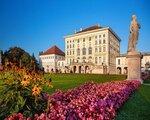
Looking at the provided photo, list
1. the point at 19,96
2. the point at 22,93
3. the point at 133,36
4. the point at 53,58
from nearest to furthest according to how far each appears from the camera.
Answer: the point at 19,96 → the point at 22,93 → the point at 133,36 → the point at 53,58

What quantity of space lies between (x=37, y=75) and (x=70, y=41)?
4429 inches

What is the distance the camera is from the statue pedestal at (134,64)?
22984 mm

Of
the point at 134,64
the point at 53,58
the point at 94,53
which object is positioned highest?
the point at 94,53

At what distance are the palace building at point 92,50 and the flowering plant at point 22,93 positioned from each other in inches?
3726

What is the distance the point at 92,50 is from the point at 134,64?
87.1m

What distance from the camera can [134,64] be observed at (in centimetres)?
2316

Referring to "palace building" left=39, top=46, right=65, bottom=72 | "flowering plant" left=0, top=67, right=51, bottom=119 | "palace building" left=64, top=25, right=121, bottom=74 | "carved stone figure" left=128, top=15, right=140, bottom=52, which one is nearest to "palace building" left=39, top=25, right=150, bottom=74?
"palace building" left=64, top=25, right=121, bottom=74

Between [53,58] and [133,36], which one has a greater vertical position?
[53,58]

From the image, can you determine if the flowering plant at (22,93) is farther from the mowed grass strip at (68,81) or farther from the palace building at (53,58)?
the palace building at (53,58)

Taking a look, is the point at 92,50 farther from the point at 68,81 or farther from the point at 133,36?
the point at 133,36

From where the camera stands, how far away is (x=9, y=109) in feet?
18.5

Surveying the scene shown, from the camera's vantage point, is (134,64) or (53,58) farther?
(53,58)

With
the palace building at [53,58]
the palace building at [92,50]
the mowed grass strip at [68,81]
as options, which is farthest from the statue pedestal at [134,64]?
the palace building at [53,58]

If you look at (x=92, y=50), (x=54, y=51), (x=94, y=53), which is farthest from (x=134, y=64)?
(x=54, y=51)
